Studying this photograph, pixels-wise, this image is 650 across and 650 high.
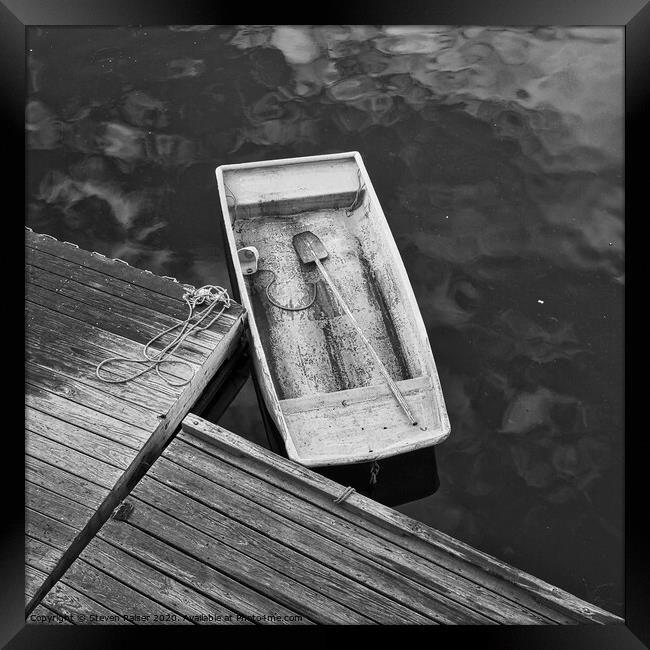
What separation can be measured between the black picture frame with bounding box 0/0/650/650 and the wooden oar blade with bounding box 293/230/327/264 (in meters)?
3.14

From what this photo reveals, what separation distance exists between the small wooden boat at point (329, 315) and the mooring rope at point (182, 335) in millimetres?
320

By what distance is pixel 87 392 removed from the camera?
5.59 metres

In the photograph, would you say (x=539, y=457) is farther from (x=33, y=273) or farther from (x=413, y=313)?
(x=33, y=273)

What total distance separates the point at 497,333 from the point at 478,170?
2460 mm

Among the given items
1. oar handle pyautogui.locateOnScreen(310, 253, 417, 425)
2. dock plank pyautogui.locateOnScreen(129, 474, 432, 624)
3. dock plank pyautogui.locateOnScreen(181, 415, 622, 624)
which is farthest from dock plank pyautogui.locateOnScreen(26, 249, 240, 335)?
dock plank pyautogui.locateOnScreen(129, 474, 432, 624)

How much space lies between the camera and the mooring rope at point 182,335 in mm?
5746

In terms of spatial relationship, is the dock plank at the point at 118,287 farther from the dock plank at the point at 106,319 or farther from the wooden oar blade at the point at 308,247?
the wooden oar blade at the point at 308,247

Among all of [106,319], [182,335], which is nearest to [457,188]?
[182,335]

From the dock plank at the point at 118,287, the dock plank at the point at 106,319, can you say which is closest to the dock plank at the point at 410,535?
the dock plank at the point at 106,319

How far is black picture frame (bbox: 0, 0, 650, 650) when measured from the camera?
4.12 meters

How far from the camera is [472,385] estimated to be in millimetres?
6867

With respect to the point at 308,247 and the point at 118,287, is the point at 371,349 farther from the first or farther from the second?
the point at 118,287

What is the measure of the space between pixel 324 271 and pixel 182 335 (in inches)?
68.4

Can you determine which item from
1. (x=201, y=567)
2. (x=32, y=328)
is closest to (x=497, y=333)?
(x=201, y=567)
